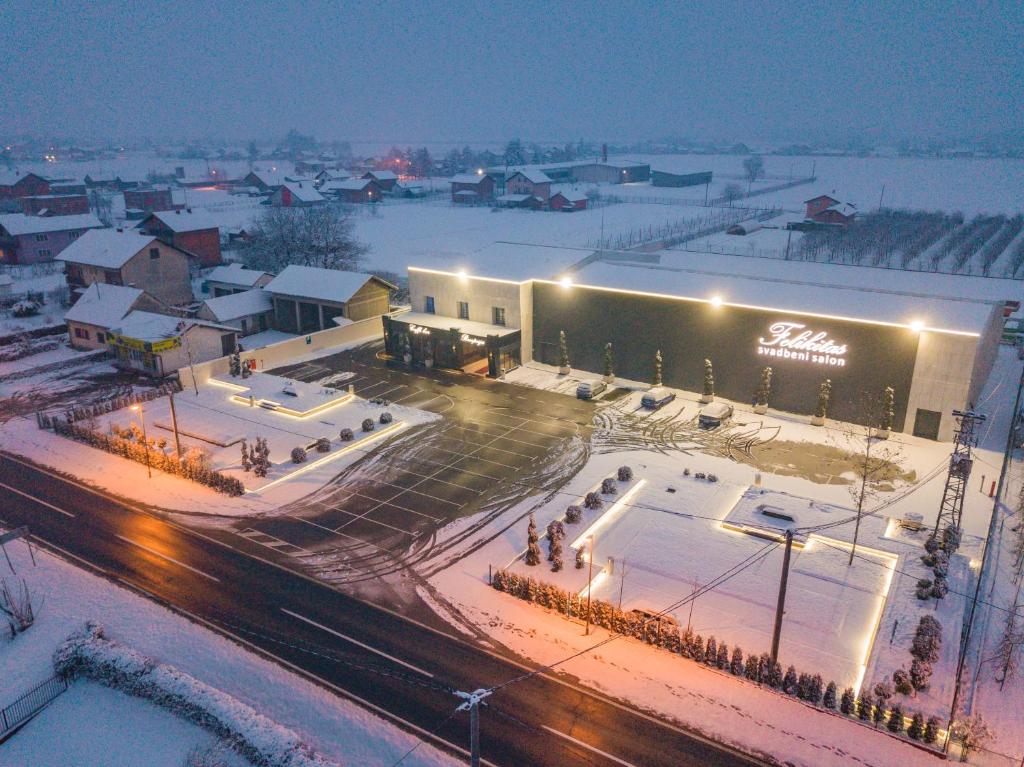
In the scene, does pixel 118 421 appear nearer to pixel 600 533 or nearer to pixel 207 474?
pixel 207 474

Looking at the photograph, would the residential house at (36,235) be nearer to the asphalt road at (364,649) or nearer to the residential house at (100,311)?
the residential house at (100,311)

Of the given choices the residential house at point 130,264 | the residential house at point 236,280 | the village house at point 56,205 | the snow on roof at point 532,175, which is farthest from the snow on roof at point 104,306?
the snow on roof at point 532,175

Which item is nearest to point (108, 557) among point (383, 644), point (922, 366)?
point (383, 644)

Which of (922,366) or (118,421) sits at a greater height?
(922,366)

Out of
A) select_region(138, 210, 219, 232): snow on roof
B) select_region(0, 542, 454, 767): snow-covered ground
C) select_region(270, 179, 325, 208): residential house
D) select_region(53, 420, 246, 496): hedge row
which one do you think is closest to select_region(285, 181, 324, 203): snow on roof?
select_region(270, 179, 325, 208): residential house

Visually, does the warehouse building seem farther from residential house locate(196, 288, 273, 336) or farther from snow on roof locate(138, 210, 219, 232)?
snow on roof locate(138, 210, 219, 232)
